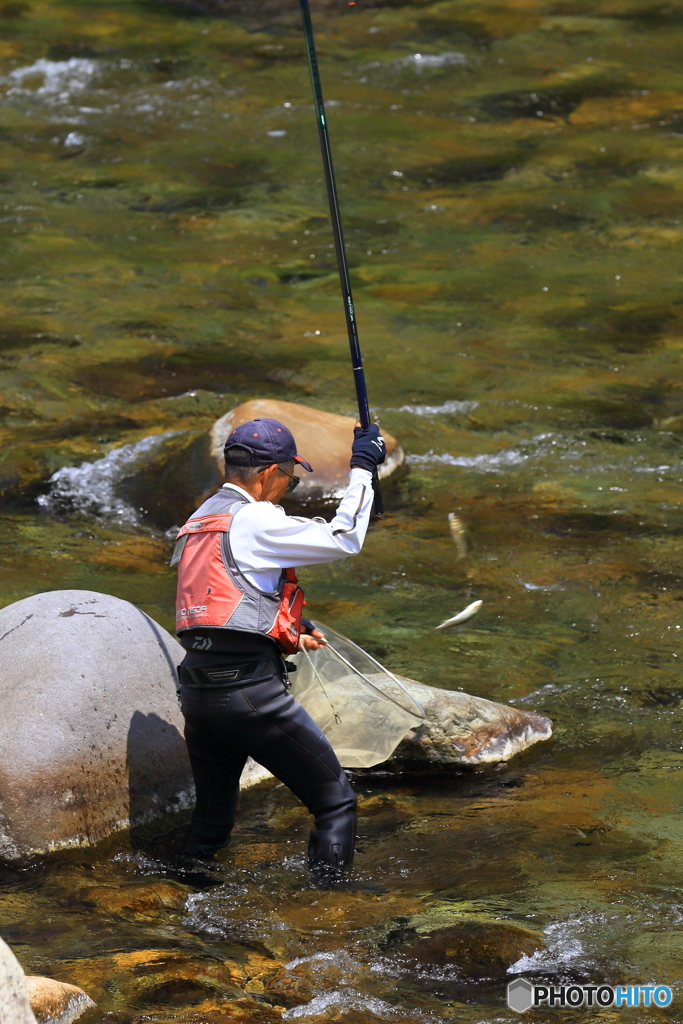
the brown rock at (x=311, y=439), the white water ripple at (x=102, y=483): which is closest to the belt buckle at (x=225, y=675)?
the white water ripple at (x=102, y=483)

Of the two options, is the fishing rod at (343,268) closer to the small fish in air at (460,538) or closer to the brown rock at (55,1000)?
the brown rock at (55,1000)

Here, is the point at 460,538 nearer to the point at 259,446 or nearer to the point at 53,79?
the point at 259,446

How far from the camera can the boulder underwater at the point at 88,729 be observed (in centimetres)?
436

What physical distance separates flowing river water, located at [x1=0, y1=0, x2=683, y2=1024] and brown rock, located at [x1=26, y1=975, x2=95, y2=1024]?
105 mm

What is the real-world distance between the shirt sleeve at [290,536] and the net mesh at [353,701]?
3.55 feet

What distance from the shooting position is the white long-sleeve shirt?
13.0ft

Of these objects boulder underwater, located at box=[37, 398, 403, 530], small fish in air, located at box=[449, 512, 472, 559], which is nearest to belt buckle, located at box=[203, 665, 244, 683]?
small fish in air, located at box=[449, 512, 472, 559]

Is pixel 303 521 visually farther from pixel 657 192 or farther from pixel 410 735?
pixel 657 192

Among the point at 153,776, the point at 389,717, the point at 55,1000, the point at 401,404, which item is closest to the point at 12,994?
the point at 55,1000

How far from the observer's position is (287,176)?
15711mm

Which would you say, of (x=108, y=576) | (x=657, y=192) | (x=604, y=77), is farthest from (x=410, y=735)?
(x=604, y=77)

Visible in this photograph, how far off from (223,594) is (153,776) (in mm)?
1081

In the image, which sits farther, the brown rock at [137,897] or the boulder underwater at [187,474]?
the boulder underwater at [187,474]

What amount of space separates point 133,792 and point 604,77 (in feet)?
53.2
